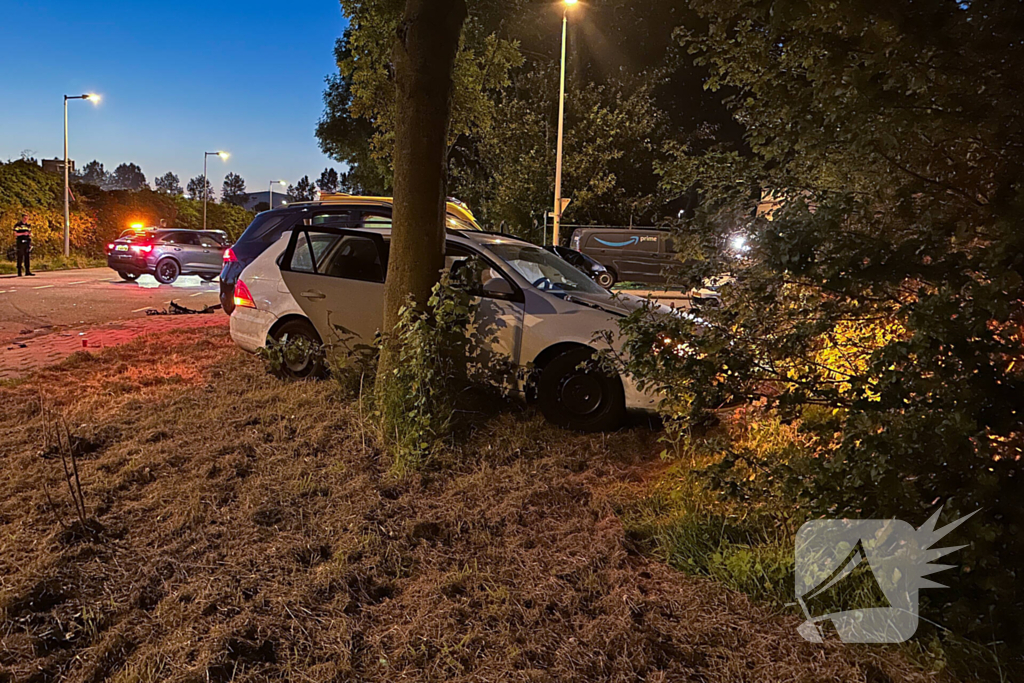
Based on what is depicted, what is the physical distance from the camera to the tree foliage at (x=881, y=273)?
2.43 meters

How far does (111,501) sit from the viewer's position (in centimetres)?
404

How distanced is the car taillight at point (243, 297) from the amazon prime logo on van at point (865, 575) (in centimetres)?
555

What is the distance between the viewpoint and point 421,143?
16.5ft

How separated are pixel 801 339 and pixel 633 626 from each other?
1.35m

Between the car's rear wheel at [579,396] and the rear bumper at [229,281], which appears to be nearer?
the car's rear wheel at [579,396]

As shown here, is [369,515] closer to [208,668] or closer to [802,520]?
[208,668]

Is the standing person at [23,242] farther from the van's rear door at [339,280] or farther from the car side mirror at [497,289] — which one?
the car side mirror at [497,289]

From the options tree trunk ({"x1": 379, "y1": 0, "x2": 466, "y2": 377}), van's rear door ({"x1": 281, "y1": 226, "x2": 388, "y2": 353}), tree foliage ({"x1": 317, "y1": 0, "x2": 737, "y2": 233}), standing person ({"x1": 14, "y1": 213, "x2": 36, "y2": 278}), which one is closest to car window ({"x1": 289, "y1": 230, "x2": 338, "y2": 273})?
van's rear door ({"x1": 281, "y1": 226, "x2": 388, "y2": 353})

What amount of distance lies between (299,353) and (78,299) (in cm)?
1075

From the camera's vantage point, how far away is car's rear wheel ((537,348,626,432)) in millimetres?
5266

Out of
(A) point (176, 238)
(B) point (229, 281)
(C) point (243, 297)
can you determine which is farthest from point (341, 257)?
(A) point (176, 238)

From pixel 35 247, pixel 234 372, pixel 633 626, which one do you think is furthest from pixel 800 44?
pixel 35 247

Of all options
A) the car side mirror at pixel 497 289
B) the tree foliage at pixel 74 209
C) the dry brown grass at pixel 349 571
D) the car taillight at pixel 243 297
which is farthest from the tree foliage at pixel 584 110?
the dry brown grass at pixel 349 571

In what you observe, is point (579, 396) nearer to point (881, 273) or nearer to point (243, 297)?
point (881, 273)
